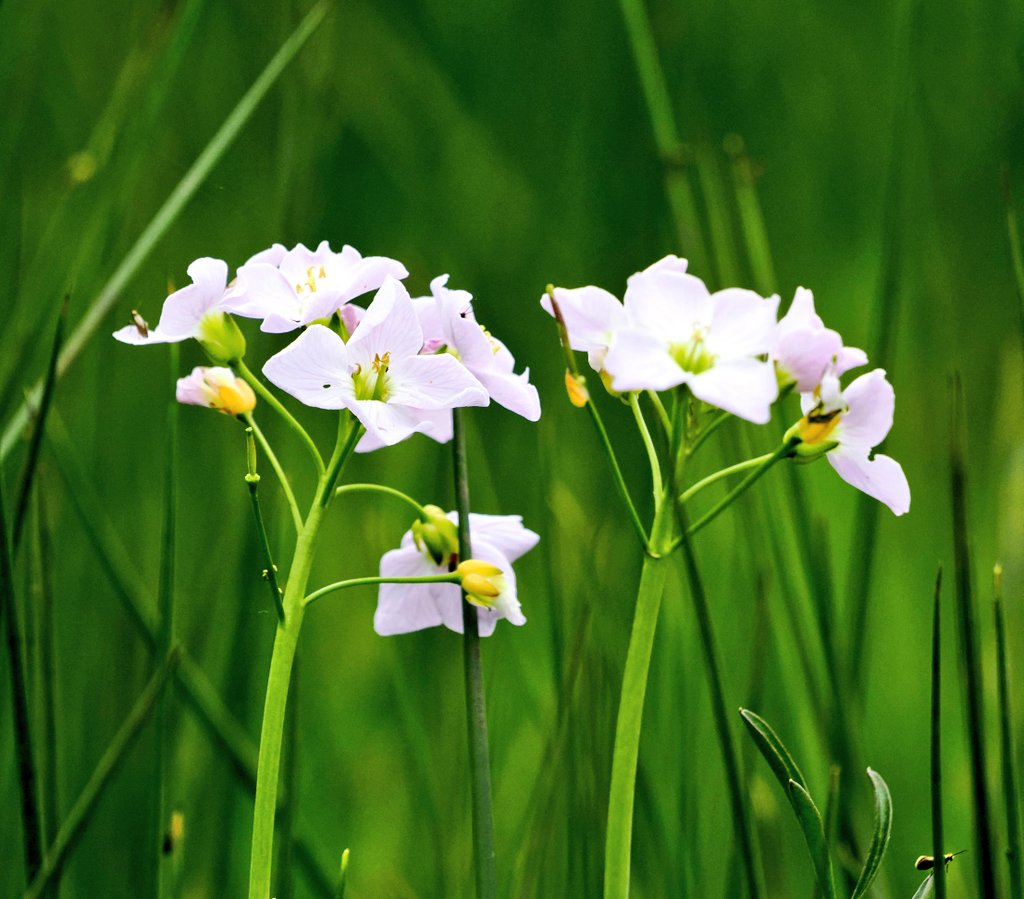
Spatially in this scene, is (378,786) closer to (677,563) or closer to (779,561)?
(677,563)

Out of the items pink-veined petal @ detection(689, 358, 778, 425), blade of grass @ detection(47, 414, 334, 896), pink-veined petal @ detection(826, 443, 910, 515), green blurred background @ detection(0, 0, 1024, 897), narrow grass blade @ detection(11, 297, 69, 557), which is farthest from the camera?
green blurred background @ detection(0, 0, 1024, 897)

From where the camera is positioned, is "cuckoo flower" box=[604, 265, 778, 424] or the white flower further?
the white flower

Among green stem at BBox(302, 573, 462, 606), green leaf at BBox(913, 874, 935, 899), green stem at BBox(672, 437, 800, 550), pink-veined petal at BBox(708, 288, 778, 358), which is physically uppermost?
pink-veined petal at BBox(708, 288, 778, 358)

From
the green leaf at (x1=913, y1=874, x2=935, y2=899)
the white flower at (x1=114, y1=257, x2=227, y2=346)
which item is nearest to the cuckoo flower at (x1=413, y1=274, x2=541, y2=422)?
the white flower at (x1=114, y1=257, x2=227, y2=346)

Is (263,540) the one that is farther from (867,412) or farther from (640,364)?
(867,412)

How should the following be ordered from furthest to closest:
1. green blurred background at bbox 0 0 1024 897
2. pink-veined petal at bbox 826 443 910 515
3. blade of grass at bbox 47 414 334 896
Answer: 1. green blurred background at bbox 0 0 1024 897
2. blade of grass at bbox 47 414 334 896
3. pink-veined petal at bbox 826 443 910 515

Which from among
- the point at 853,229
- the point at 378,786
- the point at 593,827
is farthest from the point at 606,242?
the point at 593,827

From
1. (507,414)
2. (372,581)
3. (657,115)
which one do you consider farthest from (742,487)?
(507,414)

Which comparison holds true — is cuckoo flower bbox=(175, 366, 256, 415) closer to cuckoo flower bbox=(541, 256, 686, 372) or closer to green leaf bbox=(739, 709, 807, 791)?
cuckoo flower bbox=(541, 256, 686, 372)

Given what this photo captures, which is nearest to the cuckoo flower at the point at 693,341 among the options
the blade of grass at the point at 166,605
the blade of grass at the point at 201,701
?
the blade of grass at the point at 166,605
